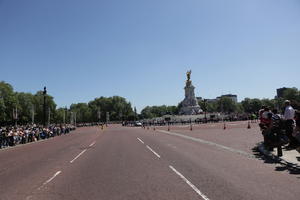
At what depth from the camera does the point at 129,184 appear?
30.6ft

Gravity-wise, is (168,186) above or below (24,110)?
below

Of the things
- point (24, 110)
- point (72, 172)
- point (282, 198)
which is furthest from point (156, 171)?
point (24, 110)

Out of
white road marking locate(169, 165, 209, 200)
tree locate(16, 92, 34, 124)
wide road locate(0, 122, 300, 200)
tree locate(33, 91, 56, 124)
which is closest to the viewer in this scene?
white road marking locate(169, 165, 209, 200)

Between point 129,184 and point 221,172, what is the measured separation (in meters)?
3.31

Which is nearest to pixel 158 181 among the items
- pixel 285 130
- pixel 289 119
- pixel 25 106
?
pixel 289 119

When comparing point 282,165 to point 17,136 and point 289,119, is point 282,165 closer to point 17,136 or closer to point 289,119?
point 289,119

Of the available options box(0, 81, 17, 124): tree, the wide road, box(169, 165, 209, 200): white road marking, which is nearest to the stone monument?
box(0, 81, 17, 124): tree

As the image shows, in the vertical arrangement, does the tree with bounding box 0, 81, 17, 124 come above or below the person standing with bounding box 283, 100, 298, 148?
above

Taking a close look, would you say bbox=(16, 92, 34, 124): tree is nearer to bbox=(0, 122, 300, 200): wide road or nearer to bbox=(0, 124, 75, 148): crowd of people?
bbox=(0, 124, 75, 148): crowd of people

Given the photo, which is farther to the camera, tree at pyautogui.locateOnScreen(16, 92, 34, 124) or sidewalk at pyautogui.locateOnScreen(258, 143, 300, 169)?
tree at pyautogui.locateOnScreen(16, 92, 34, 124)

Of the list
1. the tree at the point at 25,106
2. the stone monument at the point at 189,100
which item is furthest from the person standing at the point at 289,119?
the tree at the point at 25,106

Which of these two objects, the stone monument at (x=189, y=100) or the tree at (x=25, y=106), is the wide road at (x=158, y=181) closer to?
the stone monument at (x=189, y=100)

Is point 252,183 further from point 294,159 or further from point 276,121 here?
point 276,121

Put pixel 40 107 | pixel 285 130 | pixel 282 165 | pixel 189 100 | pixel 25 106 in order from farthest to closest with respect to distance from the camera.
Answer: pixel 40 107
pixel 25 106
pixel 189 100
pixel 285 130
pixel 282 165
